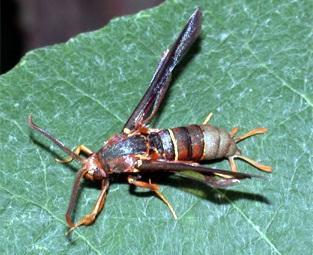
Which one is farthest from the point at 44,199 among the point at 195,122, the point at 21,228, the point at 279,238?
the point at 279,238

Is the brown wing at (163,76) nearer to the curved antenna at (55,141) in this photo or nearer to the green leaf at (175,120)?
the green leaf at (175,120)

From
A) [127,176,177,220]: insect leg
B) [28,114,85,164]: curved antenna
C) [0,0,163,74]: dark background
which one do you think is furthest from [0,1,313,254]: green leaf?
[0,0,163,74]: dark background

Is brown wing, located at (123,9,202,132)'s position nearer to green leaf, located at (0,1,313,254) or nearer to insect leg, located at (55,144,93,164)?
green leaf, located at (0,1,313,254)

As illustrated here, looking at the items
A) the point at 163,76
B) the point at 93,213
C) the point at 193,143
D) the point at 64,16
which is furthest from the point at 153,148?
the point at 64,16

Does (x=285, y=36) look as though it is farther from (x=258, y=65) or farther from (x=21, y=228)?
(x=21, y=228)

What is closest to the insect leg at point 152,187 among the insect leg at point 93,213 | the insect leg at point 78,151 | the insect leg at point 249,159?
the insect leg at point 93,213

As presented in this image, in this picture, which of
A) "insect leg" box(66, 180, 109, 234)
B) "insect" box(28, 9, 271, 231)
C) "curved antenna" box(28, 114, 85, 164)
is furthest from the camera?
"insect" box(28, 9, 271, 231)

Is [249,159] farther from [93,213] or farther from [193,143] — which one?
[93,213]

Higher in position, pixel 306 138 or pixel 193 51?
pixel 193 51
